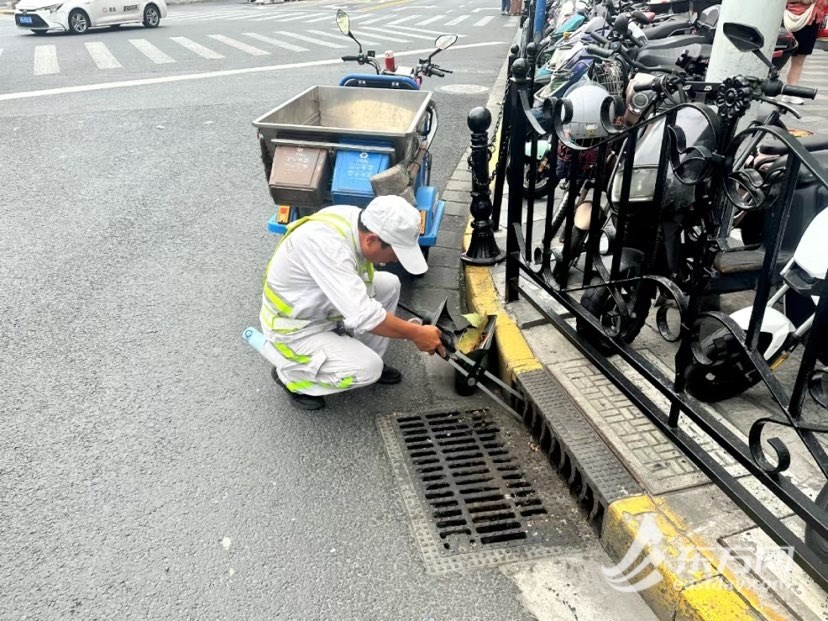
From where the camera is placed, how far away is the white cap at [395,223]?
3.07 m

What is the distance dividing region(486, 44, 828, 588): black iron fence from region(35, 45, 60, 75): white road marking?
10.7 m

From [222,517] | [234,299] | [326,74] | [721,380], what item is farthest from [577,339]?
[326,74]

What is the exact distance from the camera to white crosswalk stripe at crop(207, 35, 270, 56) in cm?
1406

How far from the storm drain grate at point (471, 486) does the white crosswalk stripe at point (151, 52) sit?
11698mm

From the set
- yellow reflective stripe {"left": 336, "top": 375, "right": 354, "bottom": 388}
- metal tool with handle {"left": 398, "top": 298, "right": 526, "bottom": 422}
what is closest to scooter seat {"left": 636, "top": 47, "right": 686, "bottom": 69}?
metal tool with handle {"left": 398, "top": 298, "right": 526, "bottom": 422}

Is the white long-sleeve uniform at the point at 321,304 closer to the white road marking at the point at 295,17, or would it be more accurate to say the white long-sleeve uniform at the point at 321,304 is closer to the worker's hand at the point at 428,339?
the worker's hand at the point at 428,339

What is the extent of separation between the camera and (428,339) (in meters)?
3.26

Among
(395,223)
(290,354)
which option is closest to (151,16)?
(290,354)

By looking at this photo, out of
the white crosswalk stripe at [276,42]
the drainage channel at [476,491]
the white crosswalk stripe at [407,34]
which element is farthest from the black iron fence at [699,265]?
the white crosswalk stripe at [407,34]

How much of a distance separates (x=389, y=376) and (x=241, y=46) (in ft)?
45.0

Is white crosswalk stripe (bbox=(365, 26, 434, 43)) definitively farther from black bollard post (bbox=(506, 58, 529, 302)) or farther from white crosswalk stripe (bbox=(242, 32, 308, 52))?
black bollard post (bbox=(506, 58, 529, 302))

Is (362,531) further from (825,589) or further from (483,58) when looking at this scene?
(483,58)

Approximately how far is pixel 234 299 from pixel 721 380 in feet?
10.3

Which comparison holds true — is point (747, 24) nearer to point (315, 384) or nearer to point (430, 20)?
point (315, 384)
